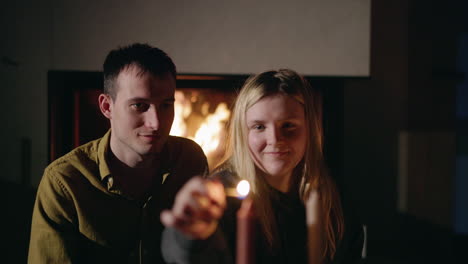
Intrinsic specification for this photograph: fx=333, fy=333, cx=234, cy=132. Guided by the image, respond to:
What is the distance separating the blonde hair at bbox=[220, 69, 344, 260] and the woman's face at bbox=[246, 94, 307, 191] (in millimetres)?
24

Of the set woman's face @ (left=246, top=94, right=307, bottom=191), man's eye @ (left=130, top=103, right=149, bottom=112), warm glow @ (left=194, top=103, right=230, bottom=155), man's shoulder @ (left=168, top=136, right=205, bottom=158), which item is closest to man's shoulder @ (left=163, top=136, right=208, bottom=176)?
Answer: man's shoulder @ (left=168, top=136, right=205, bottom=158)

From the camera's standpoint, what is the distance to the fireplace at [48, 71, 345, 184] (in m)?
1.95

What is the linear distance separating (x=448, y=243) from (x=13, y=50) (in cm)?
312

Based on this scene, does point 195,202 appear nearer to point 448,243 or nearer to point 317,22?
point 317,22

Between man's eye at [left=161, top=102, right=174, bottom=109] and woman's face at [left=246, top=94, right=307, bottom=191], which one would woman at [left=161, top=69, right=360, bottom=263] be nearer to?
woman's face at [left=246, top=94, right=307, bottom=191]

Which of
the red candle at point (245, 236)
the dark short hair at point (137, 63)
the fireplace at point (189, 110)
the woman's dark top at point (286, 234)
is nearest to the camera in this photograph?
the red candle at point (245, 236)

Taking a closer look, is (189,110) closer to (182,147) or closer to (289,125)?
(182,147)

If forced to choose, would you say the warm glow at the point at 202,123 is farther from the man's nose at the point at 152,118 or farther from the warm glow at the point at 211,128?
the man's nose at the point at 152,118

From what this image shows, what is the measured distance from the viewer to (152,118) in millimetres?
1138

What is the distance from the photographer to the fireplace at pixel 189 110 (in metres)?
1.95

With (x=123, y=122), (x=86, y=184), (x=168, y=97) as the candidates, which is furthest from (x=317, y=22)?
(x=86, y=184)

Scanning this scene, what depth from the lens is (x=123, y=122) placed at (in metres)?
1.18

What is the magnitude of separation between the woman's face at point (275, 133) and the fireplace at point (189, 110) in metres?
0.97

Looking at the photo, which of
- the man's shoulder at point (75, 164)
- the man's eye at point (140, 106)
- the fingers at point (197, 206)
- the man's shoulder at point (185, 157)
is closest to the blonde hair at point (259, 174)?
the man's shoulder at point (185, 157)
